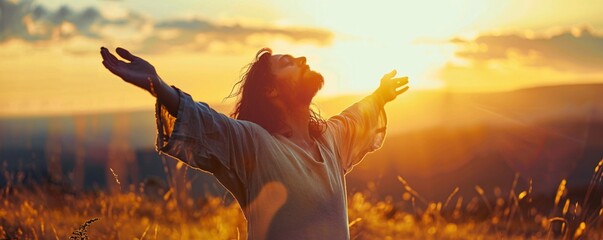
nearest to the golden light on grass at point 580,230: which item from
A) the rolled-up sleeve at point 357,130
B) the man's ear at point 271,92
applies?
the rolled-up sleeve at point 357,130

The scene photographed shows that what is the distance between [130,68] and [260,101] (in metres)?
Result: 1.00

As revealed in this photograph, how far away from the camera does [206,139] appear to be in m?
3.17

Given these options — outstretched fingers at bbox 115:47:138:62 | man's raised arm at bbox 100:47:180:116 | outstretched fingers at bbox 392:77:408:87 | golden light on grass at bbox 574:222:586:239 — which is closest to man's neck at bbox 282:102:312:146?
man's raised arm at bbox 100:47:180:116

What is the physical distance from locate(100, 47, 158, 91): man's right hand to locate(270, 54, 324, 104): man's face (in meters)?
0.96

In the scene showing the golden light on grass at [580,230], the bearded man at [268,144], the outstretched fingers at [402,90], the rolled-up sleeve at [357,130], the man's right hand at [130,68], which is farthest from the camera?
the outstretched fingers at [402,90]

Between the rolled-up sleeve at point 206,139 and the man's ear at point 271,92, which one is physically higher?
the man's ear at point 271,92

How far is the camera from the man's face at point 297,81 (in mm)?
3773

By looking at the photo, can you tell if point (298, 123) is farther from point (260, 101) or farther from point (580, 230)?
point (580, 230)

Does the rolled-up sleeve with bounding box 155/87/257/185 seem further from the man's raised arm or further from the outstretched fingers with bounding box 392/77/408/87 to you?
the outstretched fingers with bounding box 392/77/408/87

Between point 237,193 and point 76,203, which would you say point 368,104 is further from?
point 76,203

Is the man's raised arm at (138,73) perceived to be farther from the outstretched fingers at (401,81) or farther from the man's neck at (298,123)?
the outstretched fingers at (401,81)

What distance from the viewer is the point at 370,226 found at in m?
7.07

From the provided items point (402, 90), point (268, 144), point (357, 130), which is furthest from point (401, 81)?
point (268, 144)

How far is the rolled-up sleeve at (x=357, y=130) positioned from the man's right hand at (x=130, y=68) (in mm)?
1411
